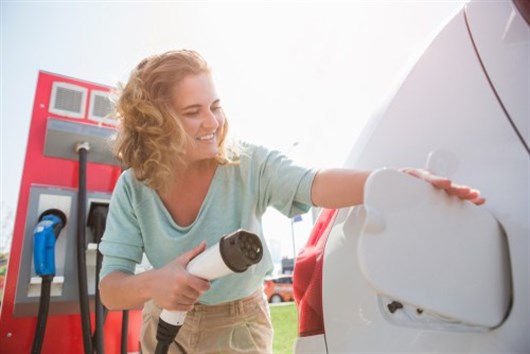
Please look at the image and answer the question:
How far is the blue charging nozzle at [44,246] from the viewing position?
2197mm

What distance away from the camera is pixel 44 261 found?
220 cm

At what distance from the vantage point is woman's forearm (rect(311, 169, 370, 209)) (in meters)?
0.82

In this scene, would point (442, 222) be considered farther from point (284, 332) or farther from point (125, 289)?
point (284, 332)

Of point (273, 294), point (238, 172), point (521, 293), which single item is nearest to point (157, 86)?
point (238, 172)

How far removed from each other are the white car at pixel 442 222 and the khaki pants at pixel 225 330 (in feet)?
1.48

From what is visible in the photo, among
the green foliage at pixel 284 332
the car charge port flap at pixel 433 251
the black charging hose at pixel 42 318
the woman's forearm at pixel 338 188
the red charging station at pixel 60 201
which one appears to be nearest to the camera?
the car charge port flap at pixel 433 251

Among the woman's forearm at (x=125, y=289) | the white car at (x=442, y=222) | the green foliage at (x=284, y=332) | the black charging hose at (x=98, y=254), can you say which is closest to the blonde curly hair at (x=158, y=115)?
the woman's forearm at (x=125, y=289)

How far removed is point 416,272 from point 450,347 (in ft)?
0.49

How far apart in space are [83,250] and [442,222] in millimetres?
2164

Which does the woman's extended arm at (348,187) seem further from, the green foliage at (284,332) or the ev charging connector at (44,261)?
the green foliage at (284,332)

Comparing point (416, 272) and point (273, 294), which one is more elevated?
point (416, 272)

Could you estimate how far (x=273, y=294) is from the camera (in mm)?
12352

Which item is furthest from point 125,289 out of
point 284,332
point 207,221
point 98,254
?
point 284,332

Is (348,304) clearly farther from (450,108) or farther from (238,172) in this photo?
(238,172)
